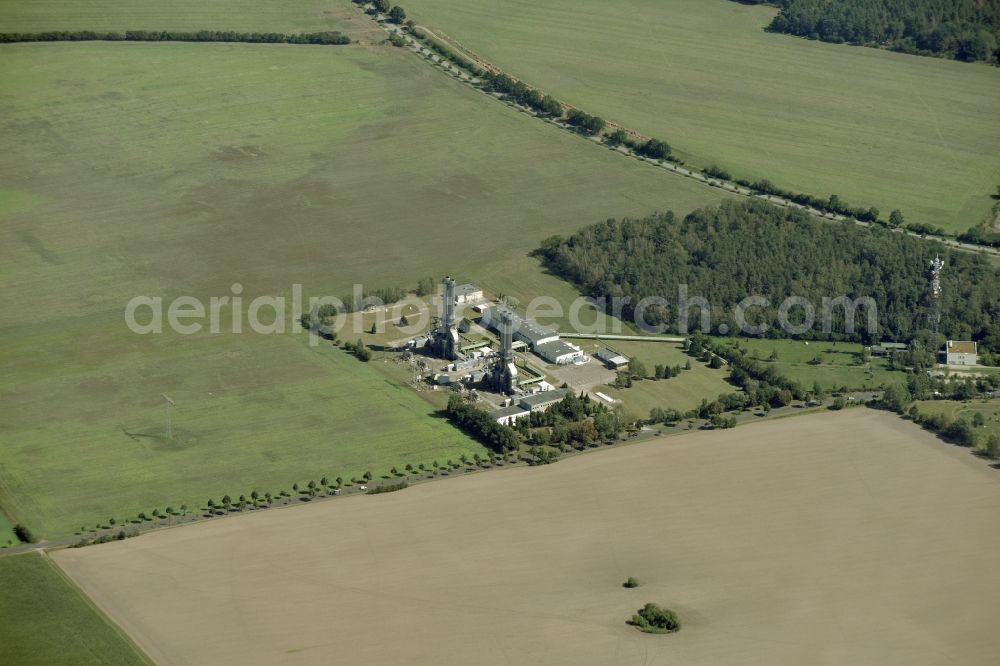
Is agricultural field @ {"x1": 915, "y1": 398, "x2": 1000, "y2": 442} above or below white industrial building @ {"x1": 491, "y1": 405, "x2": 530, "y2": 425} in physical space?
above

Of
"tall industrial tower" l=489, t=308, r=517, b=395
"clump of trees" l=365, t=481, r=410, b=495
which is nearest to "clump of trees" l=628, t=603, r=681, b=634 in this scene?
"clump of trees" l=365, t=481, r=410, b=495

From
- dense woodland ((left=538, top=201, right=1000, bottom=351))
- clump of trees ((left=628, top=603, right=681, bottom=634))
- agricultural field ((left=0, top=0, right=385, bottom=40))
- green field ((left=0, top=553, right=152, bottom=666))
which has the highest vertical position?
agricultural field ((left=0, top=0, right=385, bottom=40))

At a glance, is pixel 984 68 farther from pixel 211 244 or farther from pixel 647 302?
pixel 211 244

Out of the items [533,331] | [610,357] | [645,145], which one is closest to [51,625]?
[533,331]

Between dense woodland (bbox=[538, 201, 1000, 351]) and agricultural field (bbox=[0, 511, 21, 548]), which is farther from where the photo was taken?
dense woodland (bbox=[538, 201, 1000, 351])

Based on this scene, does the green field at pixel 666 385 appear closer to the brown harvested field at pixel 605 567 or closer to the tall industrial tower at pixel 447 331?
the brown harvested field at pixel 605 567

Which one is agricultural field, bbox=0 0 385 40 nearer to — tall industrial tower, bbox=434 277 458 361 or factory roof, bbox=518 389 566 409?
tall industrial tower, bbox=434 277 458 361

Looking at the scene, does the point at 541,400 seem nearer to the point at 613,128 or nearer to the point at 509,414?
the point at 509,414
